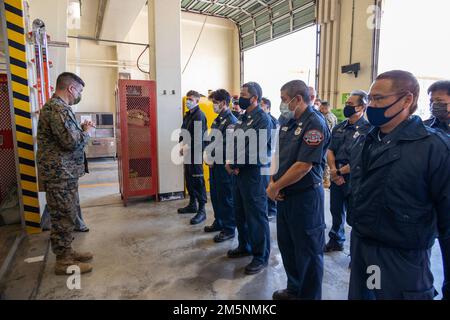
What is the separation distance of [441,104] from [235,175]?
5.96ft

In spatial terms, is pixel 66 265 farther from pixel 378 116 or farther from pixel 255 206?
pixel 378 116

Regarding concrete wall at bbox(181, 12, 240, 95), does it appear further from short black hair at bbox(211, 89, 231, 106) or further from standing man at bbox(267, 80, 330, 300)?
standing man at bbox(267, 80, 330, 300)

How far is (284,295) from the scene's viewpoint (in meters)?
2.18

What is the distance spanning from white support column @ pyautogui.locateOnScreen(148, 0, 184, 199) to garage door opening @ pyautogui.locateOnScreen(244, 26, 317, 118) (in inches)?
183

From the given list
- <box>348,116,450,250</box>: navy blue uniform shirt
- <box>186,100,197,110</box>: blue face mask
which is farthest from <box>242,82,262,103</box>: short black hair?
<box>348,116,450,250</box>: navy blue uniform shirt

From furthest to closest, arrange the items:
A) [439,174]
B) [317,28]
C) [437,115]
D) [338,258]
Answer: [317,28] → [338,258] → [437,115] → [439,174]

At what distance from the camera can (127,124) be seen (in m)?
4.50

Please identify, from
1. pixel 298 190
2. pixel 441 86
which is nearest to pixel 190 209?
pixel 298 190

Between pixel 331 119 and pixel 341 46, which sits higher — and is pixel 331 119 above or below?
→ below

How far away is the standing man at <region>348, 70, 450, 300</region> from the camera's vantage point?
1.20 m
